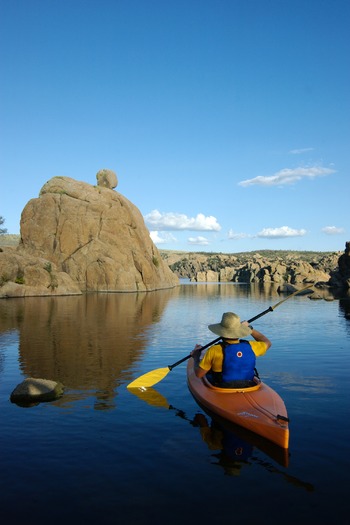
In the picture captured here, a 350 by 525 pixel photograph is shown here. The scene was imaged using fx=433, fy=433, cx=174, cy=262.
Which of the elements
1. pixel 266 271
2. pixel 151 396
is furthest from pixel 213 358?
pixel 266 271

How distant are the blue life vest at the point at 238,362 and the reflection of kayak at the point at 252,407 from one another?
283 mm

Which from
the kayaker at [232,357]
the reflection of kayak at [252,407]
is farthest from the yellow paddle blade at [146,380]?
the kayaker at [232,357]

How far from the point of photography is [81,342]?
20.2m

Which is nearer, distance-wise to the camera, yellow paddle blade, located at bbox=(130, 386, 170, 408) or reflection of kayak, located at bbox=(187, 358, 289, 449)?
reflection of kayak, located at bbox=(187, 358, 289, 449)

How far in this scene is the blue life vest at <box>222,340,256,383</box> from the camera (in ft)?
31.4

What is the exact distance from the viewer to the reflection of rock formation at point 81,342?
1382 centimetres

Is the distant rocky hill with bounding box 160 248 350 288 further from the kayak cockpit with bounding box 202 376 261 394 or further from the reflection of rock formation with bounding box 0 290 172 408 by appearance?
the kayak cockpit with bounding box 202 376 261 394

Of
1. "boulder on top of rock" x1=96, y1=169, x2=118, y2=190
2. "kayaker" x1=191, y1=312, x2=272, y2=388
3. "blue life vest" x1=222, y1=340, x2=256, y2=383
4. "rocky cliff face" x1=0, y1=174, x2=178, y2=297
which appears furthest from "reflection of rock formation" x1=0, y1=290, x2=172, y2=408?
"boulder on top of rock" x1=96, y1=169, x2=118, y2=190

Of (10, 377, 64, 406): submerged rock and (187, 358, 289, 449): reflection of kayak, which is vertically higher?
(187, 358, 289, 449): reflection of kayak

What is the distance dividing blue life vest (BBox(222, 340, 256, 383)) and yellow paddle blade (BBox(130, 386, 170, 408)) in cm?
218

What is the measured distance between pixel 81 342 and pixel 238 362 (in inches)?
478

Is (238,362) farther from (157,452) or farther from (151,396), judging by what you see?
(151,396)

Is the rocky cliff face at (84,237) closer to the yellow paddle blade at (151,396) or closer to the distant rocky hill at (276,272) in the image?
the distant rocky hill at (276,272)

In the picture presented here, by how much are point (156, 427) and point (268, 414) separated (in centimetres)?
248
